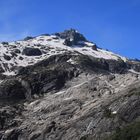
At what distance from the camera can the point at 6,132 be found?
178375 millimetres

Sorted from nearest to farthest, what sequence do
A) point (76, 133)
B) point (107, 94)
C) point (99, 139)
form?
point (99, 139) → point (76, 133) → point (107, 94)

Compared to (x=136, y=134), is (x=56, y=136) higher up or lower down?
higher up

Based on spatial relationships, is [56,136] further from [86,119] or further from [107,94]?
[107,94]

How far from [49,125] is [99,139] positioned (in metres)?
30.3

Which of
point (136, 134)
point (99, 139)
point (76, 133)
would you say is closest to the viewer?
point (136, 134)

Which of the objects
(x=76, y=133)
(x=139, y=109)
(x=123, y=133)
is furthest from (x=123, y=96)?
(x=123, y=133)

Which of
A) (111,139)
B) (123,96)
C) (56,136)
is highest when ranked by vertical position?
(123,96)

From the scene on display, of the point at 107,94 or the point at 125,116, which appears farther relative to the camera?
the point at 107,94

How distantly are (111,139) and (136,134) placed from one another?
27.5 ft

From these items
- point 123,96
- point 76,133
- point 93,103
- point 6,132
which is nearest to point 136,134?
point 76,133

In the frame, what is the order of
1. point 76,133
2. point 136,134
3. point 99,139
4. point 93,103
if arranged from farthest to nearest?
point 93,103
point 76,133
point 99,139
point 136,134

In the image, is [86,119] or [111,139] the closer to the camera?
[111,139]

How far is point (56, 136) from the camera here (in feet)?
540

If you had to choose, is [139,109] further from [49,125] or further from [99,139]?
[49,125]
